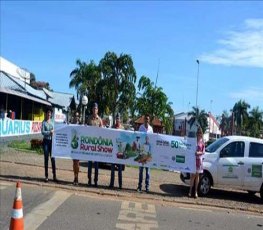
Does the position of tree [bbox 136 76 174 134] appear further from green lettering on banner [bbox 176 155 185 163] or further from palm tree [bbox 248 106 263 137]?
palm tree [bbox 248 106 263 137]

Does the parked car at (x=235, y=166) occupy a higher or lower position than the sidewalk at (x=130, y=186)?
higher

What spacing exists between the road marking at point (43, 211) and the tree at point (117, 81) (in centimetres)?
4829

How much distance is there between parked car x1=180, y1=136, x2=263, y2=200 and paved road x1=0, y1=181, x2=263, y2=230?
6.67 ft

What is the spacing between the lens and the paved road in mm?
9336

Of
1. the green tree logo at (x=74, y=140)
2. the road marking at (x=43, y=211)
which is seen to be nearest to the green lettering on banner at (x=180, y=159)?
the green tree logo at (x=74, y=140)

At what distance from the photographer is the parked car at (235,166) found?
48.4 feet

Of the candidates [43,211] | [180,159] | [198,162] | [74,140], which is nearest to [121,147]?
[74,140]

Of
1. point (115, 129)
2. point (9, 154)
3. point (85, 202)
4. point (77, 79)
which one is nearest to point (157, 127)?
point (77, 79)

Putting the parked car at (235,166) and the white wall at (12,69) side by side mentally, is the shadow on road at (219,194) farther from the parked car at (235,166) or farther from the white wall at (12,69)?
the white wall at (12,69)

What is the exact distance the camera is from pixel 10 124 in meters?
28.5

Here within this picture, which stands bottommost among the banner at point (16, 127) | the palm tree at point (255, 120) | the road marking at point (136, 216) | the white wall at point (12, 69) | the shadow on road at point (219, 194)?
the shadow on road at point (219, 194)

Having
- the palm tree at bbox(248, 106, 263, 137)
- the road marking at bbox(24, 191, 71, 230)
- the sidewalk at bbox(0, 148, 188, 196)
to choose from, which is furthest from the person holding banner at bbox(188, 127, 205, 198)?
the palm tree at bbox(248, 106, 263, 137)

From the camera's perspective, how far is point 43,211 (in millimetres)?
10094

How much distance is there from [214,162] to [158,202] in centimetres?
266
